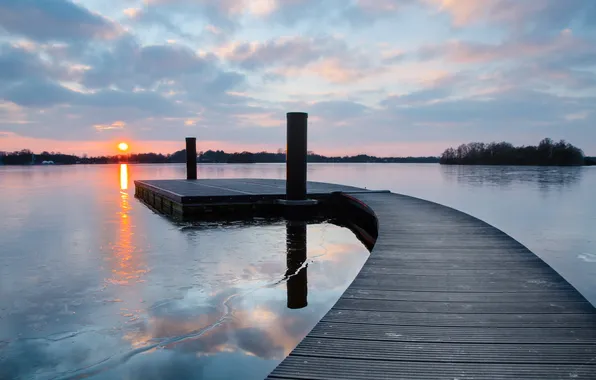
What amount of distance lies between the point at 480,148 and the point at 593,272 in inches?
5098

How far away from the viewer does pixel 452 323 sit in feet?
10.7

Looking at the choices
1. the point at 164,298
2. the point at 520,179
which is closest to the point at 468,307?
the point at 164,298

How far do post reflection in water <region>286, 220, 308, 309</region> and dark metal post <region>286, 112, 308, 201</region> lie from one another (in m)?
1.43

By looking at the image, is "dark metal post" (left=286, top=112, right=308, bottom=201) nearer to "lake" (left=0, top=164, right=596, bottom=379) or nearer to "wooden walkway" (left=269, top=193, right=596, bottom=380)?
"lake" (left=0, top=164, right=596, bottom=379)

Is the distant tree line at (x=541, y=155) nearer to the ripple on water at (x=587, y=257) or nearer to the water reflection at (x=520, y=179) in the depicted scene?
the water reflection at (x=520, y=179)

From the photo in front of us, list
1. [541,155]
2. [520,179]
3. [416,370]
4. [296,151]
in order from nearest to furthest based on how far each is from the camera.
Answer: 1. [416,370]
2. [296,151]
3. [520,179]
4. [541,155]

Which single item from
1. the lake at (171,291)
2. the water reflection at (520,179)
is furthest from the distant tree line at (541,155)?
the lake at (171,291)

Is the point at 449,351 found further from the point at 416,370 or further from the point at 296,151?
the point at 296,151

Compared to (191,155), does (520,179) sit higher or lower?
lower

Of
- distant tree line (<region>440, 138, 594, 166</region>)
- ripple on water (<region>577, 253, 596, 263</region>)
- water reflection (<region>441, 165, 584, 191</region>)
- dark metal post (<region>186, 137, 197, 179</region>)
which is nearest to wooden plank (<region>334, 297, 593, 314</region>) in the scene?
ripple on water (<region>577, 253, 596, 263</region>)

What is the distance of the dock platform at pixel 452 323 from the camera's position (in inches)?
101

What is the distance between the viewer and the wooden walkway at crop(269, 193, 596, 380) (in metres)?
2.57

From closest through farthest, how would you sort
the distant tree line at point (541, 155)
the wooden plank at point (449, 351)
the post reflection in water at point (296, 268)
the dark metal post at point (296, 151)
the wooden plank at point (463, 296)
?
the wooden plank at point (449, 351), the wooden plank at point (463, 296), the post reflection in water at point (296, 268), the dark metal post at point (296, 151), the distant tree line at point (541, 155)

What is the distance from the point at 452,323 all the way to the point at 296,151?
28.3 ft
